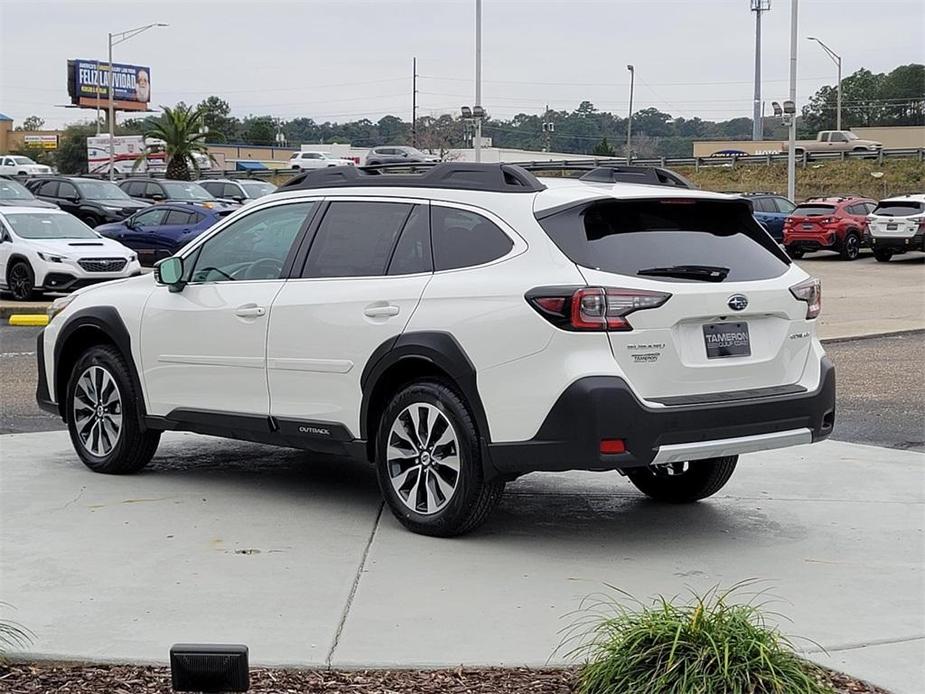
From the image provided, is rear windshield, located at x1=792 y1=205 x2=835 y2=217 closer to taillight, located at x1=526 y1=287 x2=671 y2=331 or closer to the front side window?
the front side window

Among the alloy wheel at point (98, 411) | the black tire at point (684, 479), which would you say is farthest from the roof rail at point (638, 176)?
the alloy wheel at point (98, 411)

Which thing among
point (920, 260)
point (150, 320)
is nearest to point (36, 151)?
point (920, 260)

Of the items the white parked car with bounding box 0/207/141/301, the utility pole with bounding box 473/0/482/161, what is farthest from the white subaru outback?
the utility pole with bounding box 473/0/482/161

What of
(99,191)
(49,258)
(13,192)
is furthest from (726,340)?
(99,191)

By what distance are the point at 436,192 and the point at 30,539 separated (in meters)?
2.77

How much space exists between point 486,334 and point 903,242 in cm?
3000

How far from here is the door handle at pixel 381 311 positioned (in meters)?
7.04

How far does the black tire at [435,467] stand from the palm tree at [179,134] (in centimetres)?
5749

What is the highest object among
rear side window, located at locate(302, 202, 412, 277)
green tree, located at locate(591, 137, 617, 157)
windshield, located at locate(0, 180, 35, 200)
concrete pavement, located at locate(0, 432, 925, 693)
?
green tree, located at locate(591, 137, 617, 157)

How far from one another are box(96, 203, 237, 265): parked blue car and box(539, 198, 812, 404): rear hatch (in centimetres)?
2389

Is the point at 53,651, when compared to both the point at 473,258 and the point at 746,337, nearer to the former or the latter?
the point at 473,258

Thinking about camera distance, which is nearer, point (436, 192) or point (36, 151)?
point (436, 192)

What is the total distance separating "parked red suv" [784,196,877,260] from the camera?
118 ft

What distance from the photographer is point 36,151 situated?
374 ft
